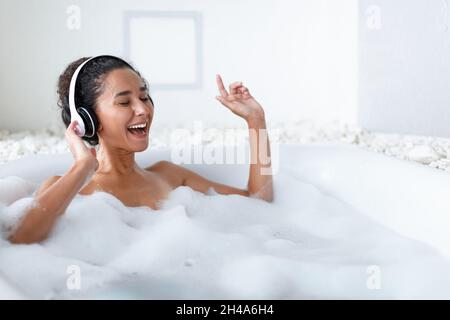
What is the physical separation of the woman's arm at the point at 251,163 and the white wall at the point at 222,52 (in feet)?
8.34

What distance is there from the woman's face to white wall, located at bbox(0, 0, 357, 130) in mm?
2744

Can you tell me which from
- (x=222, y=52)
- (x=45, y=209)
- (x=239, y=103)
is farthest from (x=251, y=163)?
(x=222, y=52)

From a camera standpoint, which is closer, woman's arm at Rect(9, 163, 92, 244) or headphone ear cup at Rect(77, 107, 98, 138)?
woman's arm at Rect(9, 163, 92, 244)

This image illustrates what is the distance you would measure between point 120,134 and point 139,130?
0.05 metres

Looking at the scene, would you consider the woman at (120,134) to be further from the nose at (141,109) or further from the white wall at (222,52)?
the white wall at (222,52)

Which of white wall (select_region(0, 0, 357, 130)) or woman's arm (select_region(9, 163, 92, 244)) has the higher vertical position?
white wall (select_region(0, 0, 357, 130))

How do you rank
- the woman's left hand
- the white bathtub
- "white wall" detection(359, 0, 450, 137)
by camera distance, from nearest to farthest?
the white bathtub < the woman's left hand < "white wall" detection(359, 0, 450, 137)

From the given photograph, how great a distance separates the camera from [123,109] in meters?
1.45

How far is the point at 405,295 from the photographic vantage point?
1.09 m

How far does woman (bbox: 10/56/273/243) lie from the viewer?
1.38 m

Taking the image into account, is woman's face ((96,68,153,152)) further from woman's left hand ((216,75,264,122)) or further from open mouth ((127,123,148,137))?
woman's left hand ((216,75,264,122))

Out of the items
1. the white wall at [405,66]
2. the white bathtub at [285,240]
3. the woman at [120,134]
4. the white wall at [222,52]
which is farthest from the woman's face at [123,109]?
the white wall at [222,52]

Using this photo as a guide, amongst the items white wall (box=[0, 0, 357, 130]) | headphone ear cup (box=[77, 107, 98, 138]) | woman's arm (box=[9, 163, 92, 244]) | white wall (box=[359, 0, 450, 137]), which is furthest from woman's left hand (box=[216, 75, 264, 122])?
white wall (box=[0, 0, 357, 130])

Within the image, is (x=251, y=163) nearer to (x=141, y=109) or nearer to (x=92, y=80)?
(x=141, y=109)
